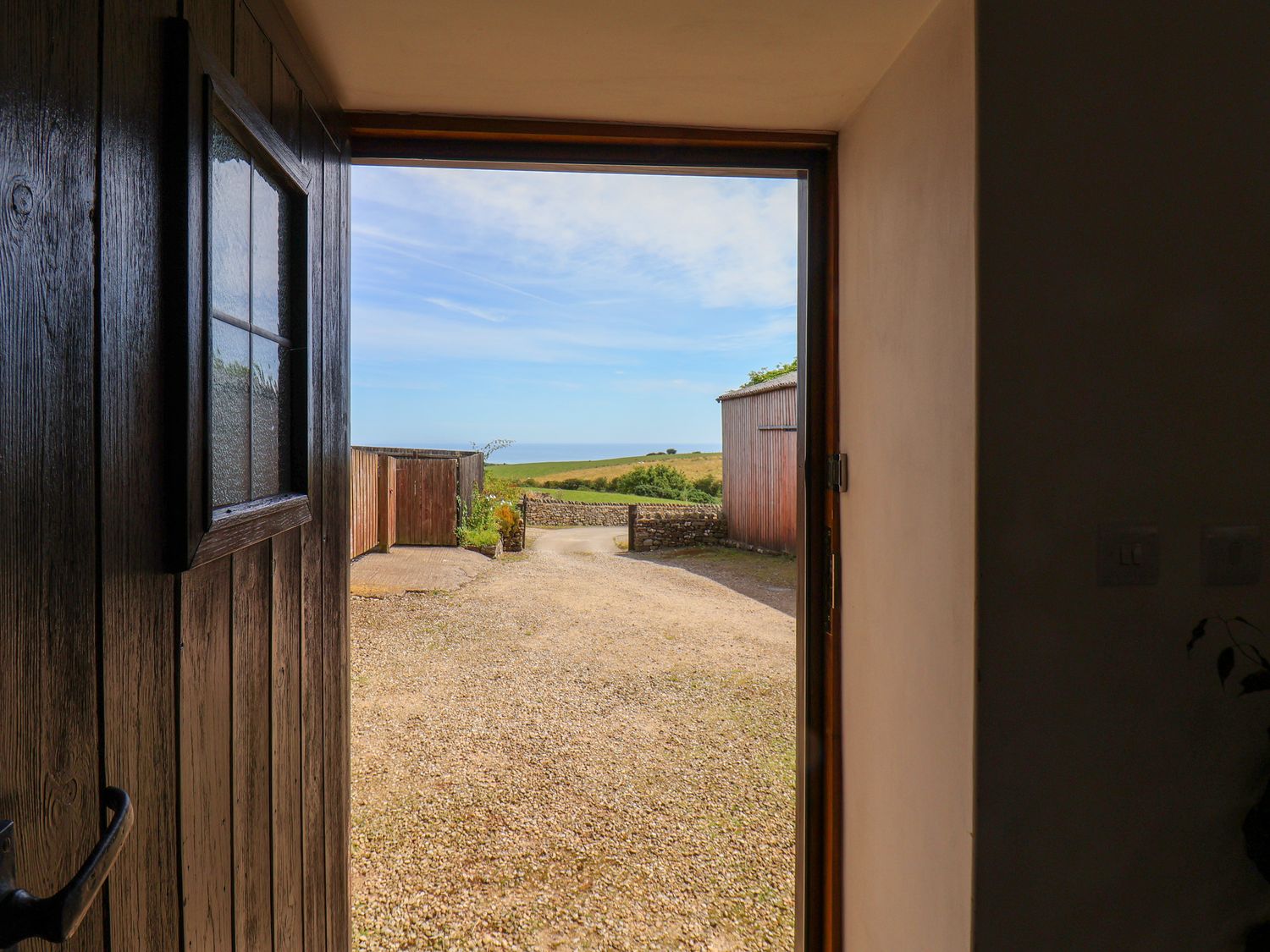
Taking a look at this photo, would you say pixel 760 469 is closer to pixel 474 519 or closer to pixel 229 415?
pixel 474 519

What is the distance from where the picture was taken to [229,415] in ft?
3.30

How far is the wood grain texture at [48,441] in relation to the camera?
547 mm

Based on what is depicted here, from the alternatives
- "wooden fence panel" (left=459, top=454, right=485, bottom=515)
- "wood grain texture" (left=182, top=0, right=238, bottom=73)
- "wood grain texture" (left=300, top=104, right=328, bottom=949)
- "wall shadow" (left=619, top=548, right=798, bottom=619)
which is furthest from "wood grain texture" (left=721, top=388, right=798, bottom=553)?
"wood grain texture" (left=182, top=0, right=238, bottom=73)

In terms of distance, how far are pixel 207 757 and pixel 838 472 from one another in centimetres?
140

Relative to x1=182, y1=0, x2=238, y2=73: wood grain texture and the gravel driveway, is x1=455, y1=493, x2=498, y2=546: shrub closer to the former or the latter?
the gravel driveway

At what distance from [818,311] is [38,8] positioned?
1.55m

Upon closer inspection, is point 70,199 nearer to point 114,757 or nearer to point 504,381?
point 114,757

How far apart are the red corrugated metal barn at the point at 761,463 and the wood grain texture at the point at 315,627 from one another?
292 inches

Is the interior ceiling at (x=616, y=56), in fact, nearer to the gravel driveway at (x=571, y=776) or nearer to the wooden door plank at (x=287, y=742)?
the wooden door plank at (x=287, y=742)

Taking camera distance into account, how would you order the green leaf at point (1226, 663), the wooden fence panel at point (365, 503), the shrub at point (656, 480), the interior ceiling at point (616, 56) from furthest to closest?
the shrub at point (656, 480) → the wooden fence panel at point (365, 503) → the interior ceiling at point (616, 56) → the green leaf at point (1226, 663)

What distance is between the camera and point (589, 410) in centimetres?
2025

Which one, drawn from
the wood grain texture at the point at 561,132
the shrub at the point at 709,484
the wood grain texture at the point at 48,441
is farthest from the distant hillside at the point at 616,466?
the wood grain texture at the point at 48,441

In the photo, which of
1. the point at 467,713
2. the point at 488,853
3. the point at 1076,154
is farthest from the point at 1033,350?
the point at 467,713

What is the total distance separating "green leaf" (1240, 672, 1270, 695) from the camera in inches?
43.7
